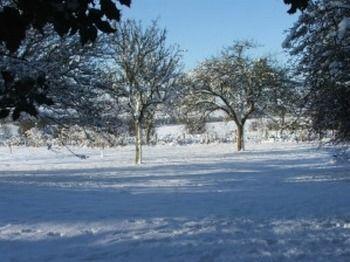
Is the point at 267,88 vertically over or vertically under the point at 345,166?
over

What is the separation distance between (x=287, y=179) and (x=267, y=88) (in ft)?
79.4

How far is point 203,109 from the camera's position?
142ft

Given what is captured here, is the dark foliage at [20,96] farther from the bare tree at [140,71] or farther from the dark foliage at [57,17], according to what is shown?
the bare tree at [140,71]

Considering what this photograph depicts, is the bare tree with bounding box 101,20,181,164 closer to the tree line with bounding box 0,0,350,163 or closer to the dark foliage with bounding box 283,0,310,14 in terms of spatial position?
the tree line with bounding box 0,0,350,163

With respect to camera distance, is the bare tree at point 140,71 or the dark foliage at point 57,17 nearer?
the dark foliage at point 57,17

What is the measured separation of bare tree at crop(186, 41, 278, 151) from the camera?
1676 inches

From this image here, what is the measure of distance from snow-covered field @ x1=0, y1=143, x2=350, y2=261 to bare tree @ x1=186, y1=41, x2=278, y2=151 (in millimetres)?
23396

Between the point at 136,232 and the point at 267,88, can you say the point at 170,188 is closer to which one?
the point at 136,232

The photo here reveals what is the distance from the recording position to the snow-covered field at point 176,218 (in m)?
7.57

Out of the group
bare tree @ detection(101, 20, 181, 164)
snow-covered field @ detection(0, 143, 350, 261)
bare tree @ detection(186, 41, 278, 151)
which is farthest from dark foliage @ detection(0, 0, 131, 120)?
bare tree @ detection(186, 41, 278, 151)

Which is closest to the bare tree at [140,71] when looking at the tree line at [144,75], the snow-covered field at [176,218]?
the tree line at [144,75]

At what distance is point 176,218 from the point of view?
1045 cm

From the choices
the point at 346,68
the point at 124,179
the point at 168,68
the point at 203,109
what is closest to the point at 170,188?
the point at 124,179

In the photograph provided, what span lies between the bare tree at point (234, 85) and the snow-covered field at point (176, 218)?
23396 mm
